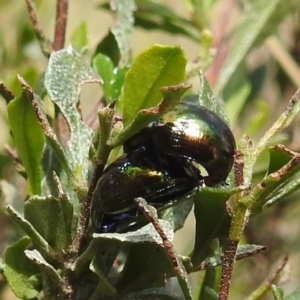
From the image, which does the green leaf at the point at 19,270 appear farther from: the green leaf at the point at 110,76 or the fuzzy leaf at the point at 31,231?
the green leaf at the point at 110,76

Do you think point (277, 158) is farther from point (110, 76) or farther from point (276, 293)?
point (110, 76)

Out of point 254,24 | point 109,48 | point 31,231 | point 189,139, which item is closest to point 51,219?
point 31,231

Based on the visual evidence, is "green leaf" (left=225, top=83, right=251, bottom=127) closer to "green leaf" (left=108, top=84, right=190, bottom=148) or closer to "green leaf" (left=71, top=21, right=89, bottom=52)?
"green leaf" (left=71, top=21, right=89, bottom=52)

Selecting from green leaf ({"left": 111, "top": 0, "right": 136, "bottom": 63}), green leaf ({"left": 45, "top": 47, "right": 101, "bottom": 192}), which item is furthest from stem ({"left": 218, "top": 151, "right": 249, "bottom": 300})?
green leaf ({"left": 111, "top": 0, "right": 136, "bottom": 63})

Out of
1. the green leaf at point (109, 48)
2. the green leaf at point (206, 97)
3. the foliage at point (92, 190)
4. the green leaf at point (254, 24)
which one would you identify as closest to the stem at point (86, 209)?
the foliage at point (92, 190)

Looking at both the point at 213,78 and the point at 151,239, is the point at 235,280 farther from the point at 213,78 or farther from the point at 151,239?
the point at 151,239

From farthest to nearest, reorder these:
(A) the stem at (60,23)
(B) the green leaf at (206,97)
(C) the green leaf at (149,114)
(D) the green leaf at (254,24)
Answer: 1. (D) the green leaf at (254,24)
2. (A) the stem at (60,23)
3. (B) the green leaf at (206,97)
4. (C) the green leaf at (149,114)
